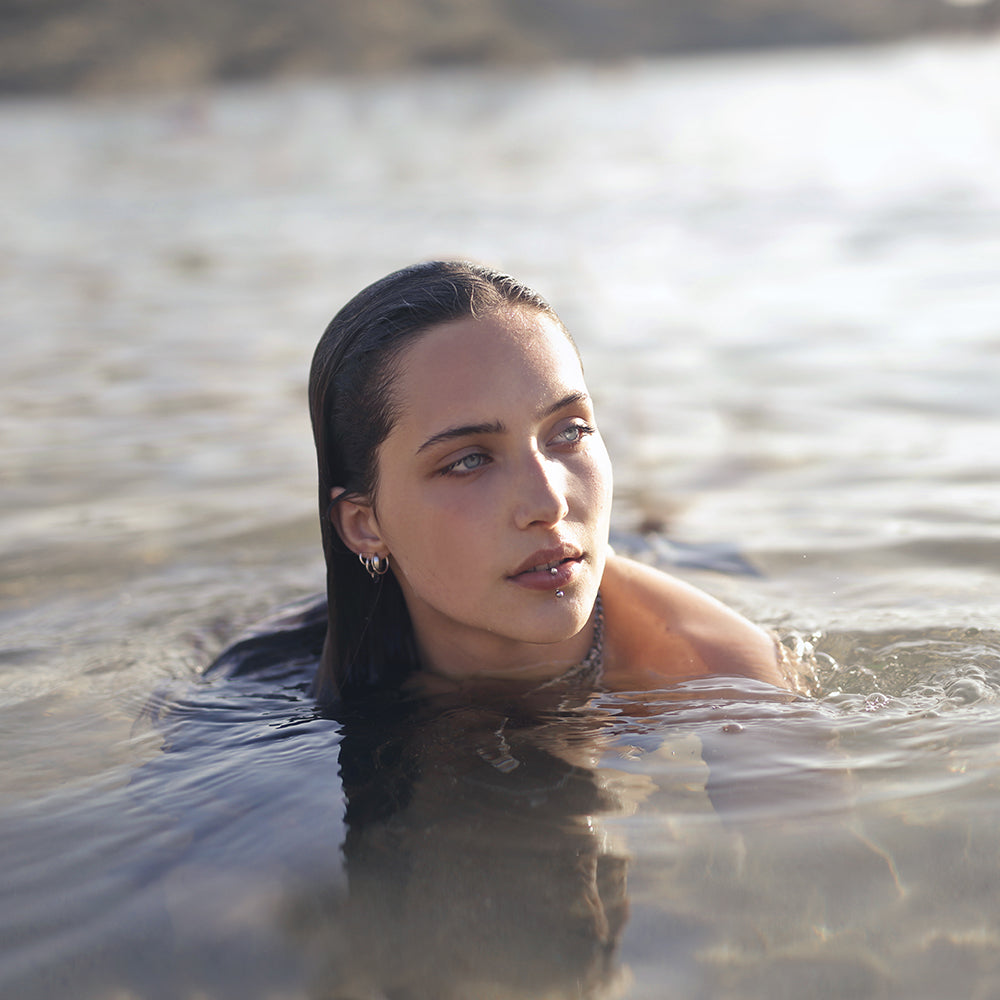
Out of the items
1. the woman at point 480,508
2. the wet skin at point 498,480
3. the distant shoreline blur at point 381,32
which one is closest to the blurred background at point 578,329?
the woman at point 480,508

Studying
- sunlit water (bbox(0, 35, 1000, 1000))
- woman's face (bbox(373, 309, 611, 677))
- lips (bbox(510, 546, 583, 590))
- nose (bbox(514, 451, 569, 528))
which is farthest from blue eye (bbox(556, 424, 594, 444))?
sunlit water (bbox(0, 35, 1000, 1000))

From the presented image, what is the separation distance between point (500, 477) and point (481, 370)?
25 cm

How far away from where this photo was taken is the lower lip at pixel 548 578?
273cm

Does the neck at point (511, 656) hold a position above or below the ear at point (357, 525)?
below

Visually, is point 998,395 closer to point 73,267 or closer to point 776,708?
point 776,708

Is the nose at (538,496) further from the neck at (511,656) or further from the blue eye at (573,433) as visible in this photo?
the neck at (511,656)

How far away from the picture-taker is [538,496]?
266cm

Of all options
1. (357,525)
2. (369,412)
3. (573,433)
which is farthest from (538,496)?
(357,525)

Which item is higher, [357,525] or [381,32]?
[381,32]

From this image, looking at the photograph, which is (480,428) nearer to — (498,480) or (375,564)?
(498,480)

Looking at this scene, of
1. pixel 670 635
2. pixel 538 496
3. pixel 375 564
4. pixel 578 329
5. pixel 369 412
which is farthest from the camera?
pixel 578 329

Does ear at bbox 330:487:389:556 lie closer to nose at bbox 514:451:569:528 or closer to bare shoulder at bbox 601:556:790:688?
nose at bbox 514:451:569:528

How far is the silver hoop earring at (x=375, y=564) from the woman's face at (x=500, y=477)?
178mm

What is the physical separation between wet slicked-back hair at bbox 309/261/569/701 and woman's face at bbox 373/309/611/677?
0.16ft
